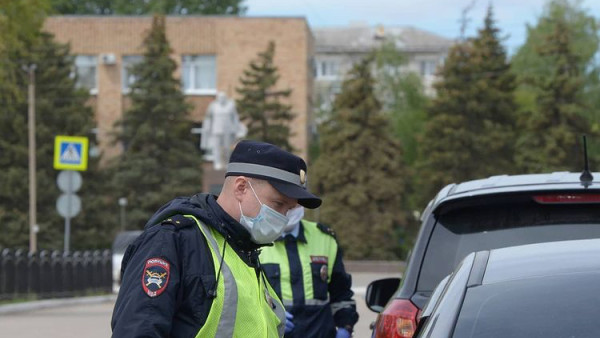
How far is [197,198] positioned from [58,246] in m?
49.7

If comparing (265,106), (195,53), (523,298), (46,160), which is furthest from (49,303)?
(195,53)

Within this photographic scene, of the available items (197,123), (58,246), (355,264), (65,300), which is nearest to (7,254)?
(65,300)

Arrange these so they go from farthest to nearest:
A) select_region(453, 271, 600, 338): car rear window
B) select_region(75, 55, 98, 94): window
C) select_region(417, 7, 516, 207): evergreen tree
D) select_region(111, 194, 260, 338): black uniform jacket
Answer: select_region(75, 55, 98, 94): window, select_region(417, 7, 516, 207): evergreen tree, select_region(111, 194, 260, 338): black uniform jacket, select_region(453, 271, 600, 338): car rear window

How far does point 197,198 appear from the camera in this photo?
4.54 metres

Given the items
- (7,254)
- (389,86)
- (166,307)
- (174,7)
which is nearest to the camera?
(166,307)

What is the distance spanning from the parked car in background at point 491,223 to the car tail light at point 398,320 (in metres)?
0.01

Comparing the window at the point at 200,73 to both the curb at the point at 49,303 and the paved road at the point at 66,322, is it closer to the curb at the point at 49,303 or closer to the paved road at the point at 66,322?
the curb at the point at 49,303

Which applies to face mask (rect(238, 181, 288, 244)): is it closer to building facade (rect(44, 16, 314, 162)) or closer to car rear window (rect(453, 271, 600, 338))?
car rear window (rect(453, 271, 600, 338))

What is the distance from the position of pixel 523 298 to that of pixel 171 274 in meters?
1.11

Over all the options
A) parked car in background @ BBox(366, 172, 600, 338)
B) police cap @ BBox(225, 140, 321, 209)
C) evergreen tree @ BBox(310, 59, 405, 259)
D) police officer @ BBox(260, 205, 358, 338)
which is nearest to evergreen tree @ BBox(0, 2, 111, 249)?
evergreen tree @ BBox(310, 59, 405, 259)

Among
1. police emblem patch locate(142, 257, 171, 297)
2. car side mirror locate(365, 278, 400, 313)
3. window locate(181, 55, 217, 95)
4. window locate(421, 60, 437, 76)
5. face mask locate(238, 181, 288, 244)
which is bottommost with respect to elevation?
car side mirror locate(365, 278, 400, 313)

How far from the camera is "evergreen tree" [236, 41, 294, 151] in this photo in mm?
54844

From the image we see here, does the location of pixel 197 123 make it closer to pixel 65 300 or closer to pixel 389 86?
pixel 389 86

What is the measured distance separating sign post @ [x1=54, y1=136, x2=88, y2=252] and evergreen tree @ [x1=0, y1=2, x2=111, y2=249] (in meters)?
24.5
